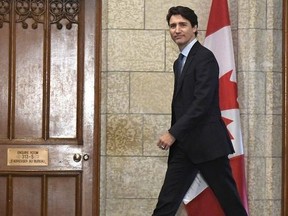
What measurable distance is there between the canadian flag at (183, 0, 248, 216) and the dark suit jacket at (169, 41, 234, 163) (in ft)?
2.89

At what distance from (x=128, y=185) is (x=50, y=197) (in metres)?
0.66

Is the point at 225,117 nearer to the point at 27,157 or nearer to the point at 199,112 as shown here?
the point at 199,112

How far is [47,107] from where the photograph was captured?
17.0ft

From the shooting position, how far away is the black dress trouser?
3832 mm

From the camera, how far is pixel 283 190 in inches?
195

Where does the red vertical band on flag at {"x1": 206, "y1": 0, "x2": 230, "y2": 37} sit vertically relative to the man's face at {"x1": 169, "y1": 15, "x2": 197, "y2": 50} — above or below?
above

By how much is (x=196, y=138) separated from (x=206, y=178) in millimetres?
251

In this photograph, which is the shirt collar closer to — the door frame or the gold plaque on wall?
the door frame

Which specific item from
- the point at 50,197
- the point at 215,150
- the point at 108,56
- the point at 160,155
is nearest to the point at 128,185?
the point at 160,155

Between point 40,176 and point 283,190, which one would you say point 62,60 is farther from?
point 283,190

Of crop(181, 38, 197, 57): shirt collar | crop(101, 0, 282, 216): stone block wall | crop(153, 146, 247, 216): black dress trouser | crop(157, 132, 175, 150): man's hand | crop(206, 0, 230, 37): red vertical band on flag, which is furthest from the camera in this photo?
crop(101, 0, 282, 216): stone block wall

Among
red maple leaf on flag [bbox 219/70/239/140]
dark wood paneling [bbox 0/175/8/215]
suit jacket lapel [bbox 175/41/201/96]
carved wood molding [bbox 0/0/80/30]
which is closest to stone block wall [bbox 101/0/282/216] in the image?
red maple leaf on flag [bbox 219/70/239/140]

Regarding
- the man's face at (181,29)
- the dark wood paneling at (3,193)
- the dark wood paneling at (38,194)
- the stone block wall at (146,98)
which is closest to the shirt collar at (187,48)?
the man's face at (181,29)

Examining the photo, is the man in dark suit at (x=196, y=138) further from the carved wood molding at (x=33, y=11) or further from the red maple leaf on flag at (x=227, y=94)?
the carved wood molding at (x=33, y=11)
